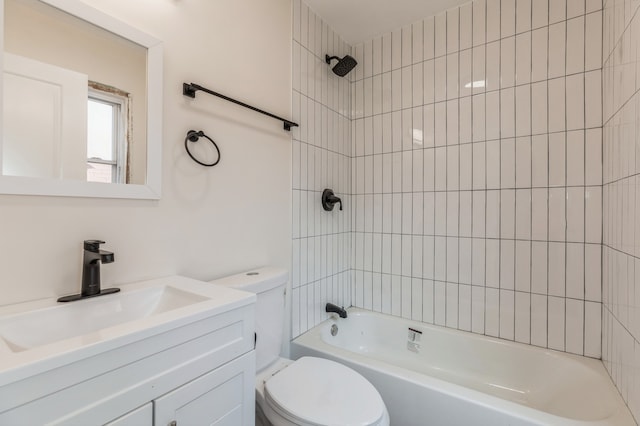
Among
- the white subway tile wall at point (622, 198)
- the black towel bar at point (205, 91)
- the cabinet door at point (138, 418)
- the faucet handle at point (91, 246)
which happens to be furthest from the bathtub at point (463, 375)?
the black towel bar at point (205, 91)

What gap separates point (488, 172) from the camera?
1771 millimetres

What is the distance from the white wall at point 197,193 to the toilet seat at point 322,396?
1.79 ft

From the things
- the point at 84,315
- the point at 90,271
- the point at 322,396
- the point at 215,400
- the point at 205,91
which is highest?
the point at 205,91

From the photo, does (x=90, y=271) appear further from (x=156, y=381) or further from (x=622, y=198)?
(x=622, y=198)

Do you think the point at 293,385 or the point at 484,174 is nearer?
the point at 293,385

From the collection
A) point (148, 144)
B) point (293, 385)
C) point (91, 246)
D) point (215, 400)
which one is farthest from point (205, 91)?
point (293, 385)

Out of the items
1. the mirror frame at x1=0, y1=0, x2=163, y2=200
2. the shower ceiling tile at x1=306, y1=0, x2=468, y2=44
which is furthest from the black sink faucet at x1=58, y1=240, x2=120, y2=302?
the shower ceiling tile at x1=306, y1=0, x2=468, y2=44

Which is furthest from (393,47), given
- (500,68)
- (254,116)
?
(254,116)

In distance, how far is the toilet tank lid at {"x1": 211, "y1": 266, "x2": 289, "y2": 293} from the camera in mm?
1239

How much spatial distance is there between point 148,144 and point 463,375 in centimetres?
209

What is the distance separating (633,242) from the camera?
106 centimetres

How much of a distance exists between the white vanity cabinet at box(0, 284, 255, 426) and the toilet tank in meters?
0.35

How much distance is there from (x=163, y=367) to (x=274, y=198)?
3.42ft

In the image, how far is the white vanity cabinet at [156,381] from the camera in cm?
54
